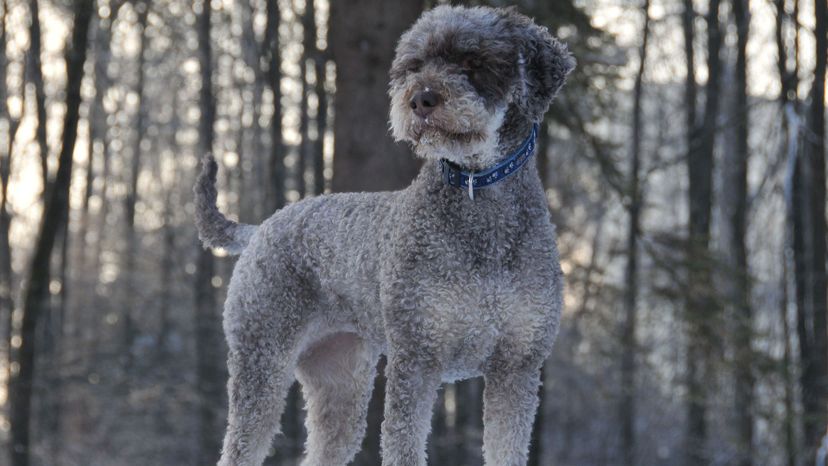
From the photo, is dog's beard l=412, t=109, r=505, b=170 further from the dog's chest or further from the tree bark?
the tree bark

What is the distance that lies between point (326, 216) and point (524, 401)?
38.6 inches

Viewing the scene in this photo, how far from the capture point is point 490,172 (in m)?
3.00

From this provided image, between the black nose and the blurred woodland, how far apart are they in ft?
8.96

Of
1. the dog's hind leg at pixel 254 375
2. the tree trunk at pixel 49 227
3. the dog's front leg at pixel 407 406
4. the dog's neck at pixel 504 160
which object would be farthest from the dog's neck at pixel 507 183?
the tree trunk at pixel 49 227

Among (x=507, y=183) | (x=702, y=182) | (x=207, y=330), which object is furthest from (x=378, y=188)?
(x=207, y=330)

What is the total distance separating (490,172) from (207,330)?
1360 centimetres

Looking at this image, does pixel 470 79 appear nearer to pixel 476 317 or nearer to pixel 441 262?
pixel 441 262

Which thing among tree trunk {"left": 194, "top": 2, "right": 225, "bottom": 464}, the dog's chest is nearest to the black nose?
the dog's chest

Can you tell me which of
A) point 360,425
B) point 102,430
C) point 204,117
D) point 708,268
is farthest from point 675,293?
point 102,430

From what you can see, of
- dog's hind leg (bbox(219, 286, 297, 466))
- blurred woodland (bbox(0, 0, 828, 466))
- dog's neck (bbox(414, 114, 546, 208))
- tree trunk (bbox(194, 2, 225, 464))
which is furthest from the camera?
tree trunk (bbox(194, 2, 225, 464))

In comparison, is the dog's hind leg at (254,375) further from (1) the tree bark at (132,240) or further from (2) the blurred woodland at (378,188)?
(1) the tree bark at (132,240)

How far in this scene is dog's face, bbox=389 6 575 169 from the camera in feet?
9.10

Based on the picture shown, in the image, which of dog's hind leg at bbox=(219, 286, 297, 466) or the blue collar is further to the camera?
dog's hind leg at bbox=(219, 286, 297, 466)

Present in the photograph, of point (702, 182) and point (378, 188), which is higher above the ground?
point (702, 182)
